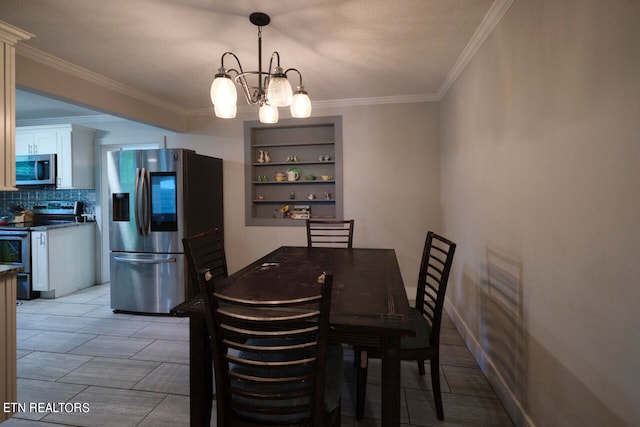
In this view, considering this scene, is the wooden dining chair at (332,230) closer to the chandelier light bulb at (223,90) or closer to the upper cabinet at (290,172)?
the upper cabinet at (290,172)

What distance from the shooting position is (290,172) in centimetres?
388

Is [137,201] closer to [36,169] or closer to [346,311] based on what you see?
[36,169]

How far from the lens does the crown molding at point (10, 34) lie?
5.19 ft

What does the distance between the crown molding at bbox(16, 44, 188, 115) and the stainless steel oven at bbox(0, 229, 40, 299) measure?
2177mm

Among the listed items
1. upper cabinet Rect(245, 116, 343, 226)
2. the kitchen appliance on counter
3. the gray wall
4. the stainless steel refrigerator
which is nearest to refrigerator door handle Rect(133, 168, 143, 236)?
the stainless steel refrigerator

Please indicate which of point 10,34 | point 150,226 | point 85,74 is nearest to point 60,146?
point 85,74

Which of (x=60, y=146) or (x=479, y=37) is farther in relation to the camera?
(x=60, y=146)

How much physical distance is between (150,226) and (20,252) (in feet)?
6.39

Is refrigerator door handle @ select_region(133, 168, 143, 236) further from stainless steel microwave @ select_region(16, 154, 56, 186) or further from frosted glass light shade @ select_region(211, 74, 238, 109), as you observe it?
frosted glass light shade @ select_region(211, 74, 238, 109)

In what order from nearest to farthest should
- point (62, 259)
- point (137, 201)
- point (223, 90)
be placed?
1. point (223, 90)
2. point (137, 201)
3. point (62, 259)

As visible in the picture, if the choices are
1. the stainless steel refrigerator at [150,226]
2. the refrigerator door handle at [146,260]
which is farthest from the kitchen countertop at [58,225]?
the refrigerator door handle at [146,260]

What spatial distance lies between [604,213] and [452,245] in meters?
0.67

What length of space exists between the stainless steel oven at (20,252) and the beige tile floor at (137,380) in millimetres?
833

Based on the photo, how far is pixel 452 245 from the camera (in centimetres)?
161
